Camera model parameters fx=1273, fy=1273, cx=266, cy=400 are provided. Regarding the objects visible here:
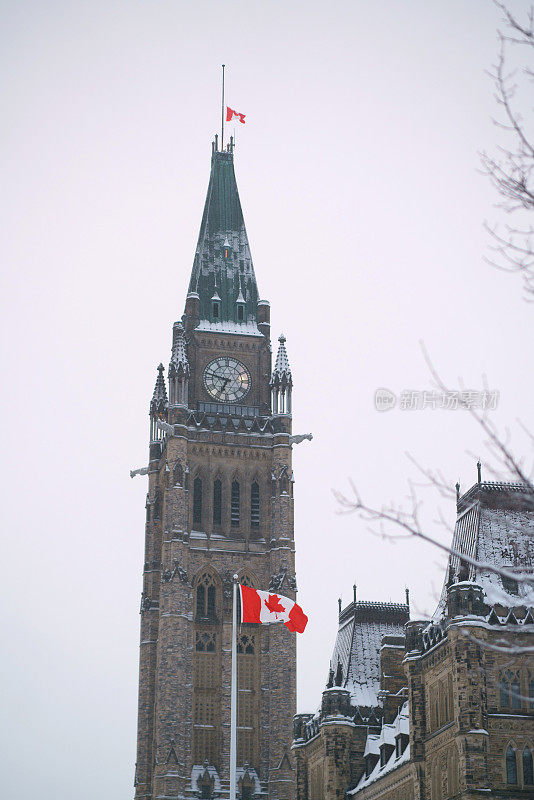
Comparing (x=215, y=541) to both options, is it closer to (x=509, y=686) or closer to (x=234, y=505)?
(x=234, y=505)

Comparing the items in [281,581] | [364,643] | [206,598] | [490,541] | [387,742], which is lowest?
[387,742]

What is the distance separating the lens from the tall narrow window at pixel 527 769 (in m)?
46.4

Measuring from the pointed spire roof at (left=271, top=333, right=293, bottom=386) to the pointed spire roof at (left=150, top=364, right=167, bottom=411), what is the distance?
31.8 feet

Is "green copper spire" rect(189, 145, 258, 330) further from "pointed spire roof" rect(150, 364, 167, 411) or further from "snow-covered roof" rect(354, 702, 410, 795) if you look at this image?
"snow-covered roof" rect(354, 702, 410, 795)

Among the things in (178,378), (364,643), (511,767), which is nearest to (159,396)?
(178,378)

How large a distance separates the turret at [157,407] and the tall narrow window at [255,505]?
34.9 ft

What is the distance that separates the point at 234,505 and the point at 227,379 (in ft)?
35.4

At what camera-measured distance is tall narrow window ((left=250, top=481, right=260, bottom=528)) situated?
97.3m

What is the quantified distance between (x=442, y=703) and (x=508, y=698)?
300cm

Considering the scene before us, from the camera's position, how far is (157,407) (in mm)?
105062

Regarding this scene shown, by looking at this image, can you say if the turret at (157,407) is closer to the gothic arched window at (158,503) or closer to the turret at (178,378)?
the gothic arched window at (158,503)

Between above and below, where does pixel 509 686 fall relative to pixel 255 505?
below

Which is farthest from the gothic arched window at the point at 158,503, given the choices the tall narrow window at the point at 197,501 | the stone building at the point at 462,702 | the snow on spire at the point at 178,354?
the stone building at the point at 462,702

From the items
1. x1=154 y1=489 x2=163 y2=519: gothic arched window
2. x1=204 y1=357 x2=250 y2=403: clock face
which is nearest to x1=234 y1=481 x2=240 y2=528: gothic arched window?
x1=154 y1=489 x2=163 y2=519: gothic arched window
